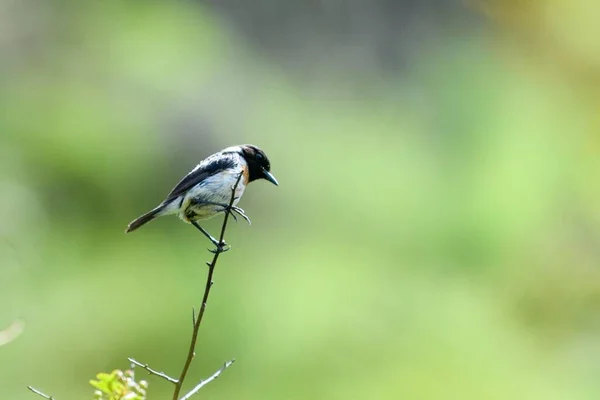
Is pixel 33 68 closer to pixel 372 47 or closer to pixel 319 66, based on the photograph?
pixel 319 66

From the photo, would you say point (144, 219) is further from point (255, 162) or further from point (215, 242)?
point (215, 242)

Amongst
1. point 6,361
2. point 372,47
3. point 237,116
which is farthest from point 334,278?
point 372,47

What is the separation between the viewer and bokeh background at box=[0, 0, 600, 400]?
9.99 metres

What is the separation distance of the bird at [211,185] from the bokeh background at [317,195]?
484 cm

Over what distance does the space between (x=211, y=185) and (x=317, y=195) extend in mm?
8224

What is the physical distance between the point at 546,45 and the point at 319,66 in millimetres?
4254

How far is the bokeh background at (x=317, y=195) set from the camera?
32.8 feet

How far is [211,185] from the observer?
4.30m

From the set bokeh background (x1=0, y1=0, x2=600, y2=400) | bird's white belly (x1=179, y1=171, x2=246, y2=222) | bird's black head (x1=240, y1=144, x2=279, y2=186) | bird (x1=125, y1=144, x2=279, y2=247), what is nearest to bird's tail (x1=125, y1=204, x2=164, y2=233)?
bird (x1=125, y1=144, x2=279, y2=247)

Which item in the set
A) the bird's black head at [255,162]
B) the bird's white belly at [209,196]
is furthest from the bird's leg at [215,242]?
the bird's black head at [255,162]

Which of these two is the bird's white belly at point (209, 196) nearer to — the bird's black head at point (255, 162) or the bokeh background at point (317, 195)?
the bird's black head at point (255, 162)

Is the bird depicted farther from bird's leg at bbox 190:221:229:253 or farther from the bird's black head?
bird's leg at bbox 190:221:229:253

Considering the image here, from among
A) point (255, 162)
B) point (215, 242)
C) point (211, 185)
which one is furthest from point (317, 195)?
point (215, 242)

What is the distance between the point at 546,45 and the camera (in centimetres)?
1627
